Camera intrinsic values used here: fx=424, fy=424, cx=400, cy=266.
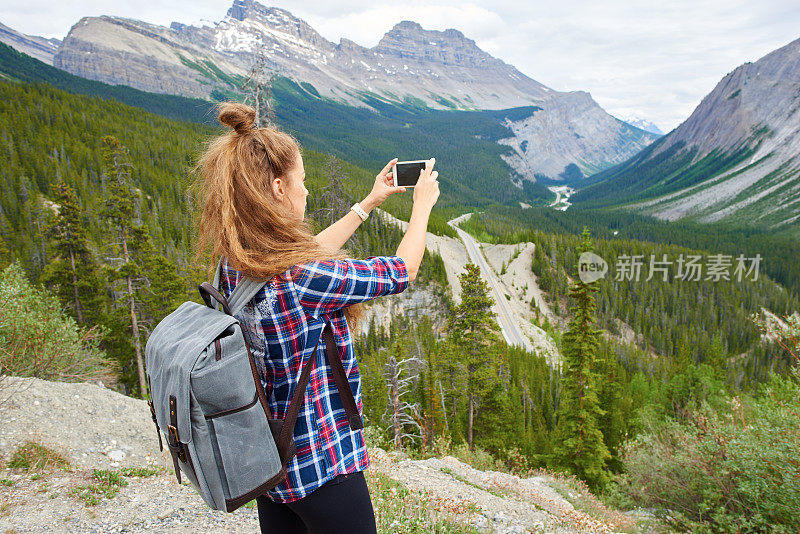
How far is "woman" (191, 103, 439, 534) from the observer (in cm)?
203

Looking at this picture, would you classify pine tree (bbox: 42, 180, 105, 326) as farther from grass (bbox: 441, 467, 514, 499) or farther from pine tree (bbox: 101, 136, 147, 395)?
grass (bbox: 441, 467, 514, 499)

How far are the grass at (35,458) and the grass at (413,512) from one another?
5603 mm

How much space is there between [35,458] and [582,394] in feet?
71.1

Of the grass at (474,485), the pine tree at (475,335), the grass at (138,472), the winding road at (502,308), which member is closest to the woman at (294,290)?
the grass at (138,472)

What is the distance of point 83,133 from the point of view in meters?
88.9

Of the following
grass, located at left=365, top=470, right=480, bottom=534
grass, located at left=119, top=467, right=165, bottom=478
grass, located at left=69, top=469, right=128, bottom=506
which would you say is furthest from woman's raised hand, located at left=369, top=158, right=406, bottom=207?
grass, located at left=119, top=467, right=165, bottom=478

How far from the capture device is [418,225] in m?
2.45

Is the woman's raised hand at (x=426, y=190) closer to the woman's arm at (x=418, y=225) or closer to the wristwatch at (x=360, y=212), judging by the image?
the woman's arm at (x=418, y=225)

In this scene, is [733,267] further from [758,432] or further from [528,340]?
[758,432]

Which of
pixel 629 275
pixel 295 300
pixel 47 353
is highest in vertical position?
pixel 295 300

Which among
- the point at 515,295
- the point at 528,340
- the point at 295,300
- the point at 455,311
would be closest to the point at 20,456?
the point at 295,300

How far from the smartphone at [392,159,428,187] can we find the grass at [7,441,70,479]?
27.4 feet

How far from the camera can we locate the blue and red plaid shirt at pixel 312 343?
2.01 metres

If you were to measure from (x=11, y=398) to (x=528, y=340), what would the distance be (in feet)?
225
